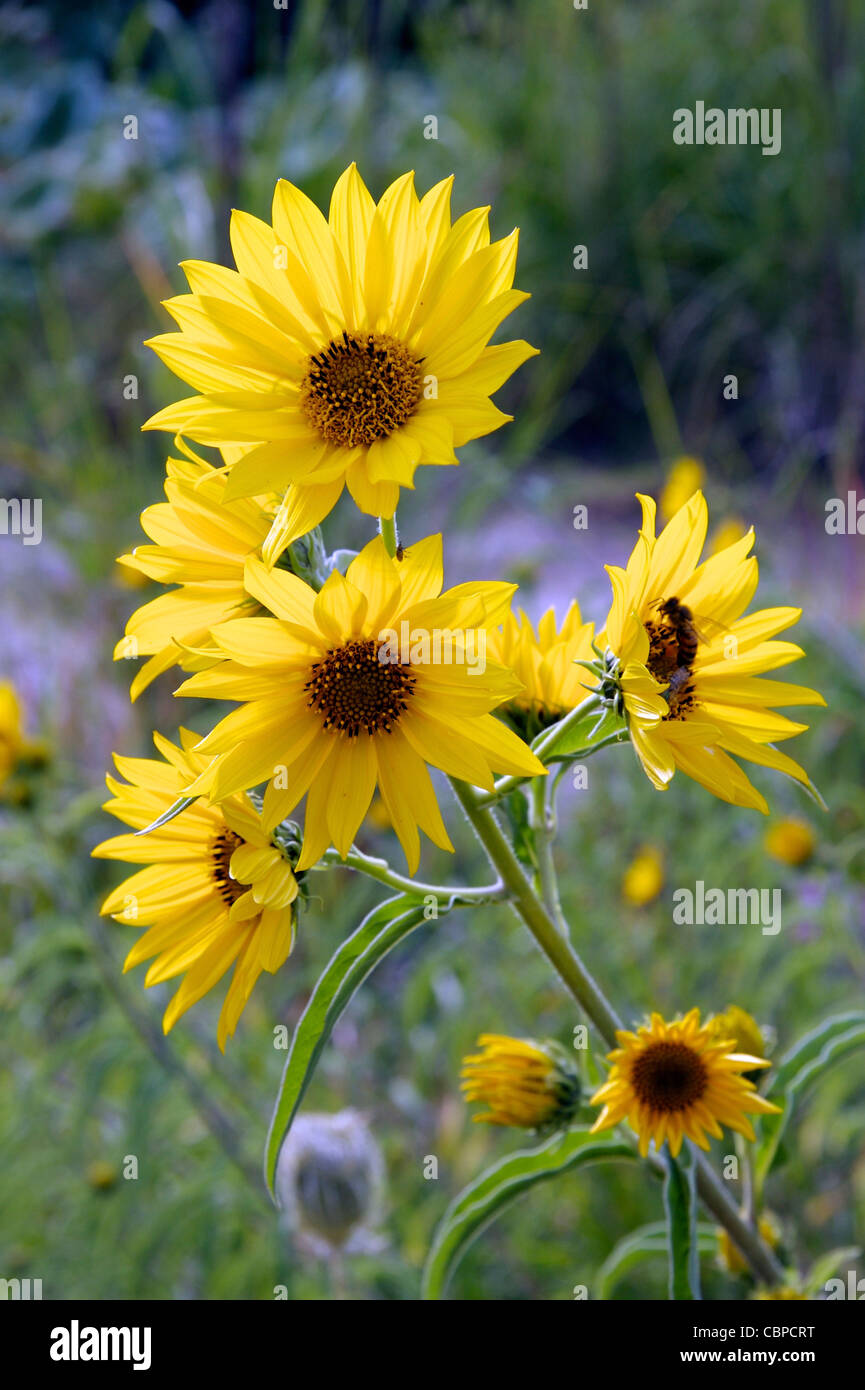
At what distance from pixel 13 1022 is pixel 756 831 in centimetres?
139

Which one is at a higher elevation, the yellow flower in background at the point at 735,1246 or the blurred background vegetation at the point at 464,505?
the blurred background vegetation at the point at 464,505

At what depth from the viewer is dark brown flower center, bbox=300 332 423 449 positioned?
64 cm

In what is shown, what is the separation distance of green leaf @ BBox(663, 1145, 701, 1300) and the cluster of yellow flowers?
31 millimetres

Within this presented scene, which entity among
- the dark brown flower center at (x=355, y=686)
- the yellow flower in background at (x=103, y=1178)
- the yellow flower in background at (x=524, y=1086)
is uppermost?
the dark brown flower center at (x=355, y=686)

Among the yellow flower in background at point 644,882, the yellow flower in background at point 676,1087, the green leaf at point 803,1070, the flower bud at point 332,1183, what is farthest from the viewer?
the yellow flower in background at point 644,882

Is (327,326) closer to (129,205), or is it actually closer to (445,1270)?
(445,1270)

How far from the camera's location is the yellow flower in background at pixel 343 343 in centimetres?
63

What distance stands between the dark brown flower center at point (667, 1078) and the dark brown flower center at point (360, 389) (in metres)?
0.40

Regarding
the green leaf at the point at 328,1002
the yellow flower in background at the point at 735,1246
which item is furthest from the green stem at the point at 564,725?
the yellow flower in background at the point at 735,1246

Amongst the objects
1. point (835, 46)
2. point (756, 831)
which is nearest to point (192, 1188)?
point (756, 831)

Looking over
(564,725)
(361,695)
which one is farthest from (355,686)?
(564,725)

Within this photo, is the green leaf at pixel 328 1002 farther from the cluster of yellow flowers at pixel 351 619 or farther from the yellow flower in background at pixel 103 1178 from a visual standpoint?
the yellow flower in background at pixel 103 1178

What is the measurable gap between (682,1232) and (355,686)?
39 cm

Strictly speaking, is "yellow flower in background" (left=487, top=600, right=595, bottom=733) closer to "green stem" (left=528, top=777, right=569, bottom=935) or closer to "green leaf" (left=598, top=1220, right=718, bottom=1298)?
"green stem" (left=528, top=777, right=569, bottom=935)
